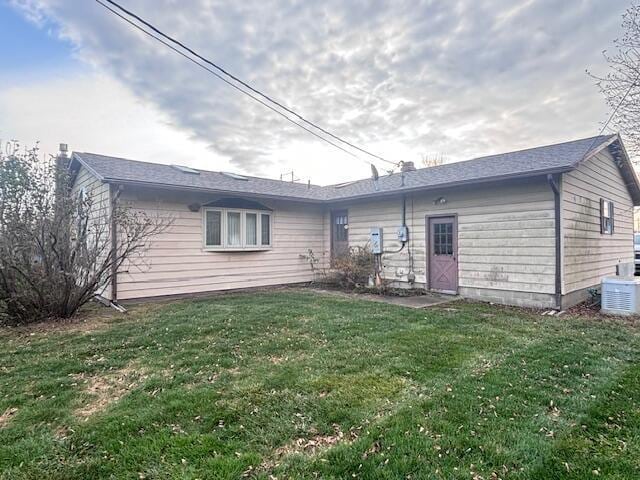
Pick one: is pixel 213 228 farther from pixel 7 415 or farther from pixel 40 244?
pixel 7 415

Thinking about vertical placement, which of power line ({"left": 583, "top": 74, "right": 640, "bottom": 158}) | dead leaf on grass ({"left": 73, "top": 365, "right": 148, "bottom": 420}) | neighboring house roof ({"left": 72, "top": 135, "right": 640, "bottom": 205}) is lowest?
dead leaf on grass ({"left": 73, "top": 365, "right": 148, "bottom": 420})

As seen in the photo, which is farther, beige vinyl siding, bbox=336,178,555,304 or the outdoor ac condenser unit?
beige vinyl siding, bbox=336,178,555,304

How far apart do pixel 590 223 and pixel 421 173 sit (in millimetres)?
4366

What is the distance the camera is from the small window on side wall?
8.53 m

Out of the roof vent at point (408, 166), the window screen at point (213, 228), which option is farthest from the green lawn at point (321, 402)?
the roof vent at point (408, 166)

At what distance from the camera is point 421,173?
10.5m

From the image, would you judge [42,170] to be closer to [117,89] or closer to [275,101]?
[117,89]

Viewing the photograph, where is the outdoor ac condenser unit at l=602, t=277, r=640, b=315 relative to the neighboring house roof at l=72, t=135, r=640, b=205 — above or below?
below

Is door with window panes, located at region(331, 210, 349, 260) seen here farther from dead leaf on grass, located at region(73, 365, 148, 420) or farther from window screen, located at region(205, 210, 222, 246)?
dead leaf on grass, located at region(73, 365, 148, 420)

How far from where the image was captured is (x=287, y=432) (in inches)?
98.3

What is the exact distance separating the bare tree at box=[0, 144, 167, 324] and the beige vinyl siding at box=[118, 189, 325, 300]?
1183 millimetres

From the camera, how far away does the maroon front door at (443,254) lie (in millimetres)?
8469

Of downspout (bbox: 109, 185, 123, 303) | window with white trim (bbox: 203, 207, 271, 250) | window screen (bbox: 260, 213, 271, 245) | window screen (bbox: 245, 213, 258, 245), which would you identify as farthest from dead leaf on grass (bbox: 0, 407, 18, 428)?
window screen (bbox: 260, 213, 271, 245)

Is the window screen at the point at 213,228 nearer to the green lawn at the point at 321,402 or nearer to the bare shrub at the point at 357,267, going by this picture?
the bare shrub at the point at 357,267
